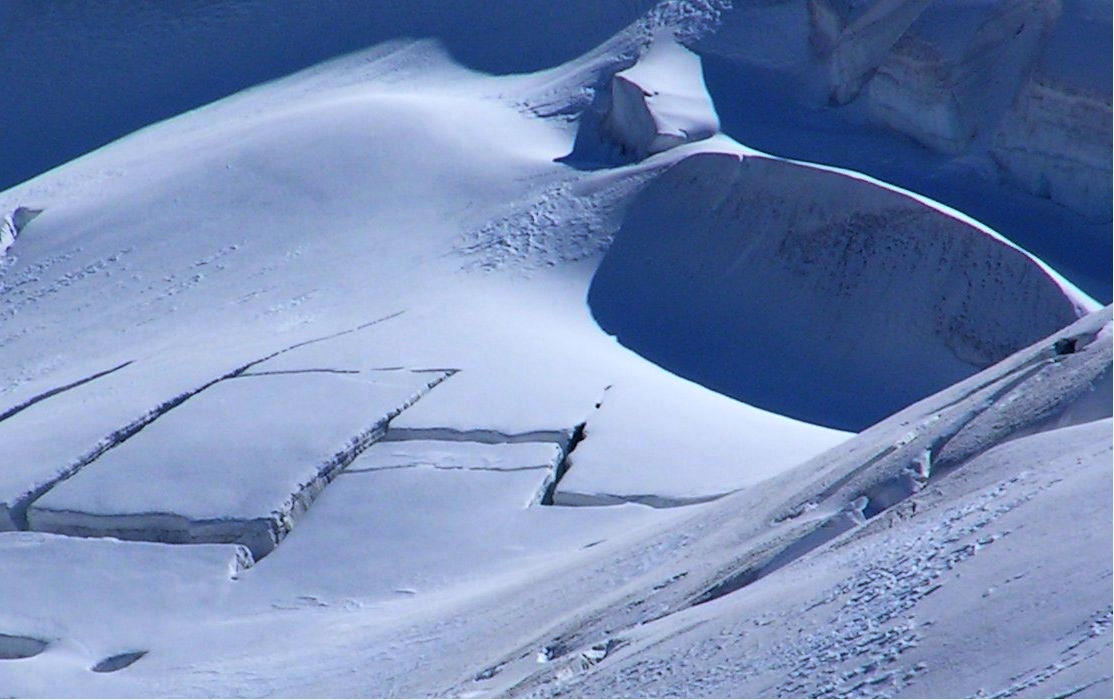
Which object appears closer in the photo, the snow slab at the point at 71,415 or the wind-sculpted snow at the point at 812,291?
the snow slab at the point at 71,415

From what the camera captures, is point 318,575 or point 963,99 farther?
point 963,99

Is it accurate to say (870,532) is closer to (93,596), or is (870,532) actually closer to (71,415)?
(93,596)

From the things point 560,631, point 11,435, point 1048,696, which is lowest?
point 11,435

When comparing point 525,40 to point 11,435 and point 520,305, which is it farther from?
point 11,435

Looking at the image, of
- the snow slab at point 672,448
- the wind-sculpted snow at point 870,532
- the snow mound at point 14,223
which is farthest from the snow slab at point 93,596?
the snow mound at point 14,223

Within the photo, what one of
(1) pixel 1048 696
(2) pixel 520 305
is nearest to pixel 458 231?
(2) pixel 520 305

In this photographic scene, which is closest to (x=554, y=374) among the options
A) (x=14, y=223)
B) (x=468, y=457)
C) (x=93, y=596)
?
(x=468, y=457)

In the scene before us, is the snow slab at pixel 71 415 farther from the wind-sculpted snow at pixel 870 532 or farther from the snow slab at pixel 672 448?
the wind-sculpted snow at pixel 870 532
